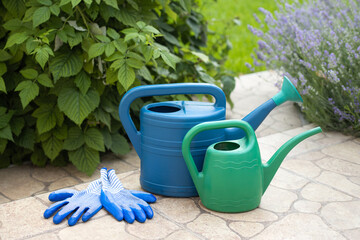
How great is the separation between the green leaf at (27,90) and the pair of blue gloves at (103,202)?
612 mm

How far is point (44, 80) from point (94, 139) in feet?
1.52

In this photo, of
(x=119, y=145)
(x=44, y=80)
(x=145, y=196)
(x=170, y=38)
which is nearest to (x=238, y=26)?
(x=170, y=38)

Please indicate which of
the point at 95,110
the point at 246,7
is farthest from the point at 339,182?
the point at 246,7

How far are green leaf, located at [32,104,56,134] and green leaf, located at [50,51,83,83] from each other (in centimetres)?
29

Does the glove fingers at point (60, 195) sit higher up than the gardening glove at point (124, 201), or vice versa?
the gardening glove at point (124, 201)

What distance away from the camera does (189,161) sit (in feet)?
7.15

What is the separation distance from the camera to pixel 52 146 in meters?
2.94

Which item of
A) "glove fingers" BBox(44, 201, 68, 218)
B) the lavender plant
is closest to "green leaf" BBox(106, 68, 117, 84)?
"glove fingers" BBox(44, 201, 68, 218)

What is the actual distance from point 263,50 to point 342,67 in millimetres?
952

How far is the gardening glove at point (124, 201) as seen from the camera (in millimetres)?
2150

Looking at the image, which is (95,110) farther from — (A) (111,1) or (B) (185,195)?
(B) (185,195)

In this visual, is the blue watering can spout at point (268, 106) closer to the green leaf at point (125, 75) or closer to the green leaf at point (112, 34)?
the green leaf at point (125, 75)

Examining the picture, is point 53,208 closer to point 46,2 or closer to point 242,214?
point 242,214

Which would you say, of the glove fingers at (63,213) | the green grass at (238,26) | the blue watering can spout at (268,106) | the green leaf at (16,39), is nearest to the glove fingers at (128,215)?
the glove fingers at (63,213)
